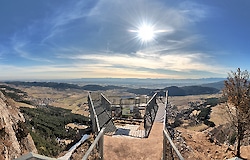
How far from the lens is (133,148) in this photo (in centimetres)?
837

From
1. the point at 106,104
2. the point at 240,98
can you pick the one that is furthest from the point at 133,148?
the point at 240,98

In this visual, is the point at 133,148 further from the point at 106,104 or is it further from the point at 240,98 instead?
the point at 240,98

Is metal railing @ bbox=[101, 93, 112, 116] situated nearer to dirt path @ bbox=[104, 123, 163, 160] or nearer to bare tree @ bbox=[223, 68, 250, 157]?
dirt path @ bbox=[104, 123, 163, 160]

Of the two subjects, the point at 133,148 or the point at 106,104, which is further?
the point at 106,104

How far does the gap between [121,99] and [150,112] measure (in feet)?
9.97

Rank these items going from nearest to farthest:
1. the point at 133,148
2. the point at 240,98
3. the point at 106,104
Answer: the point at 133,148 < the point at 240,98 < the point at 106,104

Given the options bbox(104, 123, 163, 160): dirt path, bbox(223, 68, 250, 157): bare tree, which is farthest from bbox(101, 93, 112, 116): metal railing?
bbox(223, 68, 250, 157): bare tree

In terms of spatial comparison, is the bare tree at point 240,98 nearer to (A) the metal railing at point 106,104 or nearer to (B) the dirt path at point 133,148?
(B) the dirt path at point 133,148

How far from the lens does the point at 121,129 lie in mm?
10930

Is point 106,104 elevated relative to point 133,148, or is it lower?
elevated

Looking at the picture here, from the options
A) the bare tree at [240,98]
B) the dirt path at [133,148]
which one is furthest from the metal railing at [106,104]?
the bare tree at [240,98]

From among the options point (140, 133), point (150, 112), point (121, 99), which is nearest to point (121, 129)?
point (140, 133)

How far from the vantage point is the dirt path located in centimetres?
775

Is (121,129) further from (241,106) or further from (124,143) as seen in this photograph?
(241,106)
